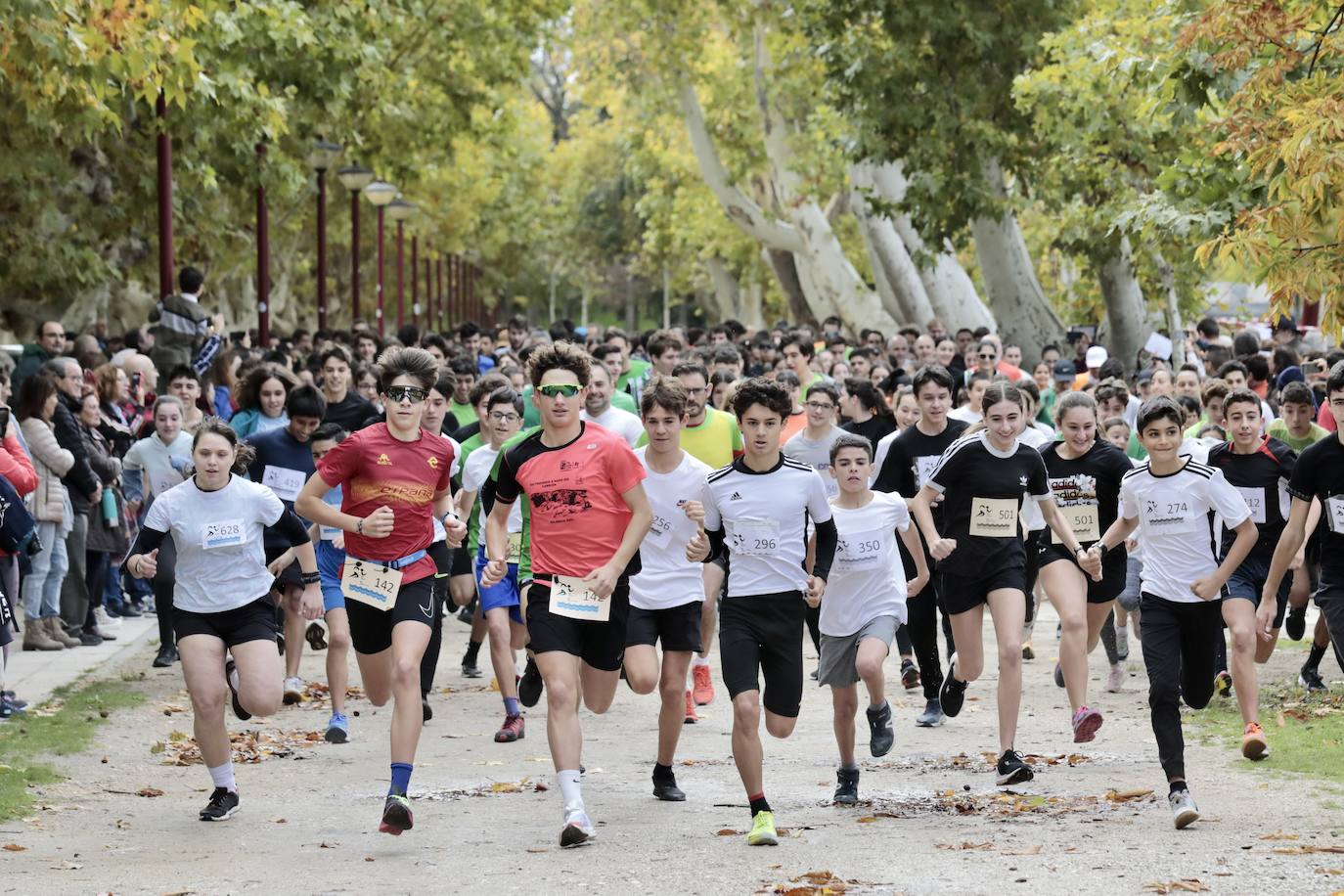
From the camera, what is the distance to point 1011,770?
930 cm

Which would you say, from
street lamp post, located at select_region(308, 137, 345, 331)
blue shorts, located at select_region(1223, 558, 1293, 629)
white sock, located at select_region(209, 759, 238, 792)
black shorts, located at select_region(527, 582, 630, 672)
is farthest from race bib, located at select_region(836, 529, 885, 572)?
street lamp post, located at select_region(308, 137, 345, 331)

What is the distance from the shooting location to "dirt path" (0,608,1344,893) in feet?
24.8

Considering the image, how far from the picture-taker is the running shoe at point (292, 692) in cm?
1252

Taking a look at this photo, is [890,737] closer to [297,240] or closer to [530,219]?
[297,240]

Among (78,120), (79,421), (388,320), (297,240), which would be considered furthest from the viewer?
(388,320)

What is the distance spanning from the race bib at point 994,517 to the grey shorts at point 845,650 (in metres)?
0.89

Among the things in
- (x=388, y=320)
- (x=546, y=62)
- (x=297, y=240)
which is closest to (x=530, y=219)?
(x=388, y=320)

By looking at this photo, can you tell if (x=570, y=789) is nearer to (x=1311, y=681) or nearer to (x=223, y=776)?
(x=223, y=776)

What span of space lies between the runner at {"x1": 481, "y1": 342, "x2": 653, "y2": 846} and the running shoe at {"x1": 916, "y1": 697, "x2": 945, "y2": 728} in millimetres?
3013

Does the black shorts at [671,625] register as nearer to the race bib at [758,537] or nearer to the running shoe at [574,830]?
the race bib at [758,537]

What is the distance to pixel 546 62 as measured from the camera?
9088 centimetres

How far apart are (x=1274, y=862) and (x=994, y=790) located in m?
1.93

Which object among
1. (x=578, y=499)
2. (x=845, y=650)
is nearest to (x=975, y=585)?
(x=845, y=650)

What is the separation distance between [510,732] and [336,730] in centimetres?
90
